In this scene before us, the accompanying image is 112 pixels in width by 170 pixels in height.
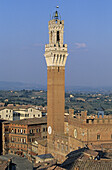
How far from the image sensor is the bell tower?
56500 mm

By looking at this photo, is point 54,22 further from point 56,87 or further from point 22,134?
point 22,134

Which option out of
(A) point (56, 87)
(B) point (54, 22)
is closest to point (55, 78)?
(A) point (56, 87)

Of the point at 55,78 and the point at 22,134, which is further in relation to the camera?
the point at 22,134

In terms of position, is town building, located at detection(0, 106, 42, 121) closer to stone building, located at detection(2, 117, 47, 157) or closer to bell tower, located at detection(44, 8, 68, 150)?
stone building, located at detection(2, 117, 47, 157)

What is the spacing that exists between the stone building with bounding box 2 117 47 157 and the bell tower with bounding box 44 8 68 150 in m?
10.4

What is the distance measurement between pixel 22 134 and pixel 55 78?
17.0 meters

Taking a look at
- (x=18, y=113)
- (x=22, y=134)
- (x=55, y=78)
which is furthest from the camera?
(x=18, y=113)

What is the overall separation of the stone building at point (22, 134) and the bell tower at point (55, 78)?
1040 centimetres

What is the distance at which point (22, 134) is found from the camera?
221 ft

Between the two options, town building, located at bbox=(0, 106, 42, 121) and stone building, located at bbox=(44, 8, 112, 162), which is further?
town building, located at bbox=(0, 106, 42, 121)

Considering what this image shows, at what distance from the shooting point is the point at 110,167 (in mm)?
27125

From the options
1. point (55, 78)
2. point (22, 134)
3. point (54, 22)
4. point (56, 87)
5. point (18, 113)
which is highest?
point (54, 22)

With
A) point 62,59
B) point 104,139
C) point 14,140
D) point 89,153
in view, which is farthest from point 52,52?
point 89,153

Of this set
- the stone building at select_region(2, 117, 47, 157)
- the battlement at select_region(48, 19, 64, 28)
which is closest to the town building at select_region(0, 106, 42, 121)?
the stone building at select_region(2, 117, 47, 157)
